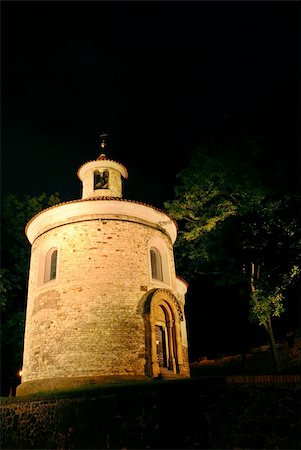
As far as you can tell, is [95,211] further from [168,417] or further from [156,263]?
[168,417]

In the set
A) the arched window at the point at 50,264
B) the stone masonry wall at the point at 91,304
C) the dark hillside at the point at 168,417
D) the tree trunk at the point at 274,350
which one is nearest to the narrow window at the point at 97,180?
the stone masonry wall at the point at 91,304

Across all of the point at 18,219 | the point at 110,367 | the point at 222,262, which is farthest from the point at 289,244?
the point at 18,219

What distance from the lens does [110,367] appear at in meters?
12.8

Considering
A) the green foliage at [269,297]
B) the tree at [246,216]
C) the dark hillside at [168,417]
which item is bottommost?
the dark hillside at [168,417]

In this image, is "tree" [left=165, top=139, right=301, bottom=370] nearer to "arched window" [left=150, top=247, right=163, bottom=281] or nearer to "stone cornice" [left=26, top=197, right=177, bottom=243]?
"arched window" [left=150, top=247, right=163, bottom=281]

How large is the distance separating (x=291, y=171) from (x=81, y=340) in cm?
907

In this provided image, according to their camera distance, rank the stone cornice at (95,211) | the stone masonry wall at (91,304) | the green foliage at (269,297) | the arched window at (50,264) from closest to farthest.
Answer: the green foliage at (269,297), the stone masonry wall at (91,304), the stone cornice at (95,211), the arched window at (50,264)

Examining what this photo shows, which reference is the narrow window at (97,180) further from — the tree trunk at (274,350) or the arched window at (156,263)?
the tree trunk at (274,350)

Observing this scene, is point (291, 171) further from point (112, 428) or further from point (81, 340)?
point (81, 340)

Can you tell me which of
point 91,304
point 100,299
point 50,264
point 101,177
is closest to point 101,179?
point 101,177

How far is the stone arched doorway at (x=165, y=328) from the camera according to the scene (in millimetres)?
13953

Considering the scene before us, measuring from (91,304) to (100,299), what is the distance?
369mm

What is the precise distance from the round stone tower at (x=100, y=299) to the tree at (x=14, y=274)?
6.74 meters

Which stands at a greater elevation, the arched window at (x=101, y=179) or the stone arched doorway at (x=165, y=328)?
the arched window at (x=101, y=179)
